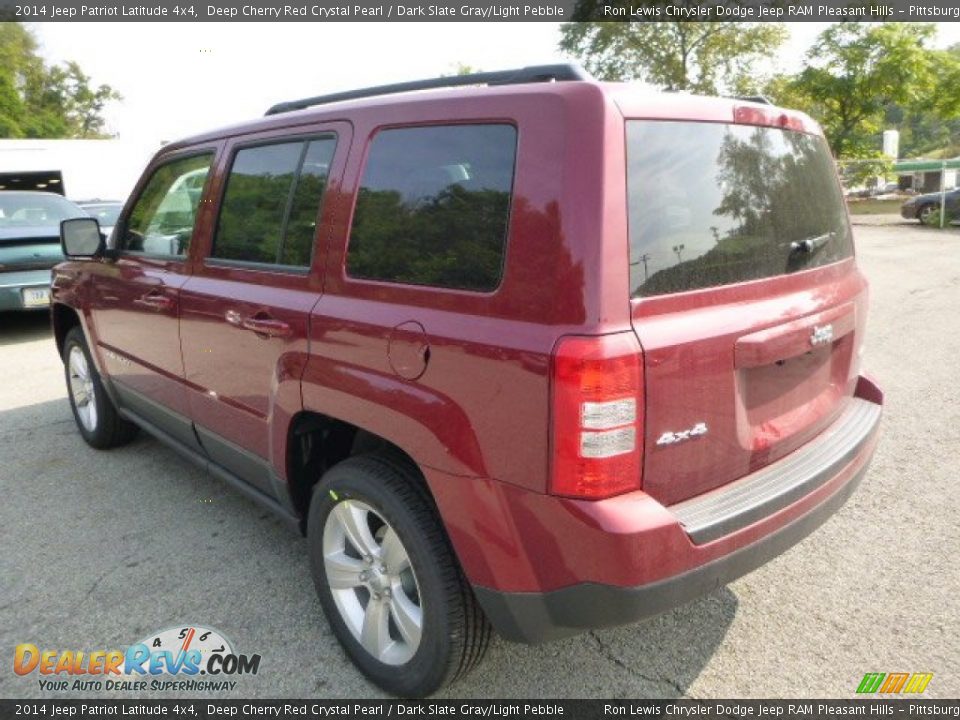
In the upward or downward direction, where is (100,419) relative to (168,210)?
downward

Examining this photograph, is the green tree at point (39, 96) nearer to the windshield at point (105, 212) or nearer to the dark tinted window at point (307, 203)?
the windshield at point (105, 212)

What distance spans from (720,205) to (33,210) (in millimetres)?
9186

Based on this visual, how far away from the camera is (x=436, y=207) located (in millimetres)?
2119

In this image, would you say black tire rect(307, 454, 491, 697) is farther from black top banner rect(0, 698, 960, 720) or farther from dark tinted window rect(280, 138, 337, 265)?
dark tinted window rect(280, 138, 337, 265)

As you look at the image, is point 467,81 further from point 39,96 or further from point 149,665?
point 39,96

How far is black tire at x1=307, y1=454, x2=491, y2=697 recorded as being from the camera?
2.11m

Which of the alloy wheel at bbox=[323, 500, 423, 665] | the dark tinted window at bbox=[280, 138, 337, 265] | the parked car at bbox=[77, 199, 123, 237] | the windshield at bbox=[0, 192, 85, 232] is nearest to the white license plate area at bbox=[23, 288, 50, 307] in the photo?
the windshield at bbox=[0, 192, 85, 232]

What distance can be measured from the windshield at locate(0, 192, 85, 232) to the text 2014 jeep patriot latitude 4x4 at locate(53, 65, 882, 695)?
7231 mm

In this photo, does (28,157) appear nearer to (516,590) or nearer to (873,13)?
(516,590)

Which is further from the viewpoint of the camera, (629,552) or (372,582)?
(372,582)

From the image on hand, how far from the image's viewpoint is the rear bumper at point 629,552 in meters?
1.79

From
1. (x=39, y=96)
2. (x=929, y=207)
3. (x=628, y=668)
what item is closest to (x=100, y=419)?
(x=628, y=668)

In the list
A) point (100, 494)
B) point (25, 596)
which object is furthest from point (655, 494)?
point (100, 494)

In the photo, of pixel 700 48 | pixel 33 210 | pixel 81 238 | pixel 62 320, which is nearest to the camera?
pixel 81 238
